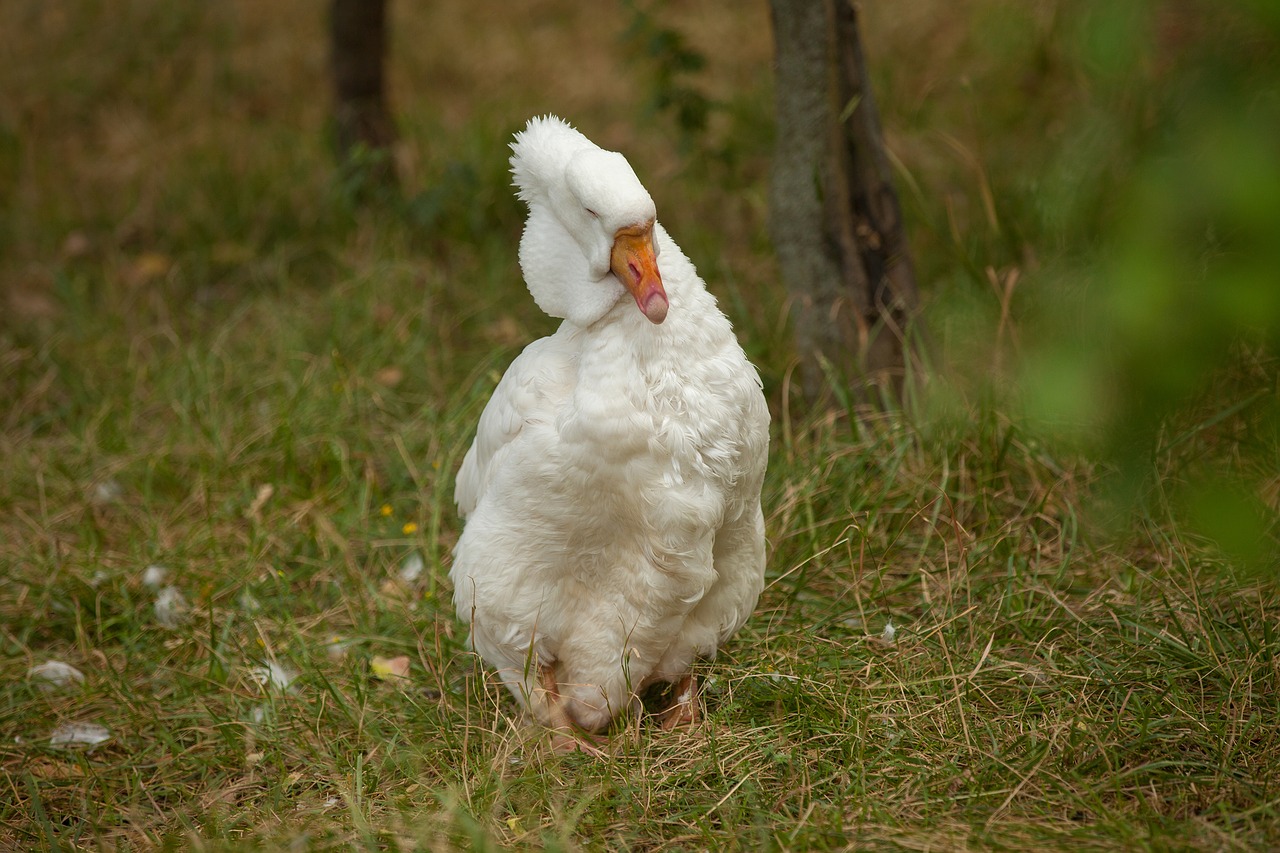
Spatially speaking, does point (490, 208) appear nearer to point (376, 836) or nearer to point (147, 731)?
point (147, 731)

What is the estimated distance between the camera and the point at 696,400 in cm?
221

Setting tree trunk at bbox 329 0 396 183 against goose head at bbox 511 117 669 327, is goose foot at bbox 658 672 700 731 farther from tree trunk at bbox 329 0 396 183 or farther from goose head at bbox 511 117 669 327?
tree trunk at bbox 329 0 396 183

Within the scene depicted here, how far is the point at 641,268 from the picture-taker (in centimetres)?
212

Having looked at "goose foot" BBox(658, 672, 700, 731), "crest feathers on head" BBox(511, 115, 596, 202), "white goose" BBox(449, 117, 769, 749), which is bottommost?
"goose foot" BBox(658, 672, 700, 731)

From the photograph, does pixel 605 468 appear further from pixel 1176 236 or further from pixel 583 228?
pixel 1176 236

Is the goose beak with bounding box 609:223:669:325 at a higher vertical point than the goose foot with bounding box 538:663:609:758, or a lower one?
higher

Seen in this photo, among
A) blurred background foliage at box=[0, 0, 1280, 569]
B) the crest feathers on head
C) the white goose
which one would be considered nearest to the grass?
blurred background foliage at box=[0, 0, 1280, 569]

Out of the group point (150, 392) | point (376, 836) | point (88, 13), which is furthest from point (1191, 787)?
point (88, 13)

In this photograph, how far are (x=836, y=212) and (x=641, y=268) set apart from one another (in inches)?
60.7

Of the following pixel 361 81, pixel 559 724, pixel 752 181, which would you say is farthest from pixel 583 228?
pixel 361 81

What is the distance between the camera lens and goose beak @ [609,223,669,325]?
6.88ft

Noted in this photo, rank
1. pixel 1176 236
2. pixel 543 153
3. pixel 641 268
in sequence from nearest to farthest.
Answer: pixel 1176 236, pixel 641 268, pixel 543 153

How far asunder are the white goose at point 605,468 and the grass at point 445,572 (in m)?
0.19

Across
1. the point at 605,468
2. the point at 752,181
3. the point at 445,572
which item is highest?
the point at 605,468
